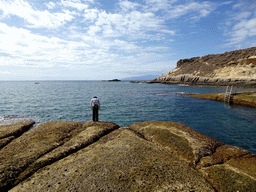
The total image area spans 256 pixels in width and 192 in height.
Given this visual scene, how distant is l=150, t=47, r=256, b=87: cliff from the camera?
Answer: 3432 inches

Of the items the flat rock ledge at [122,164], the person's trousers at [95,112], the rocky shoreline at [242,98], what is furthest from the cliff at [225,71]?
the person's trousers at [95,112]

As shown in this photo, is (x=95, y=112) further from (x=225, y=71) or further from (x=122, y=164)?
(x=225, y=71)

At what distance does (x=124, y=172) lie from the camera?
23.7 feet

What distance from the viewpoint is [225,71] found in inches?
3974

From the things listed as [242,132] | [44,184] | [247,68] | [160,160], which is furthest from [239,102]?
[247,68]

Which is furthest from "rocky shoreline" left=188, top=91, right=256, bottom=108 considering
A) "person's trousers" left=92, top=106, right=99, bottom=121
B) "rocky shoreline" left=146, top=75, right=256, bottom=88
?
"rocky shoreline" left=146, top=75, right=256, bottom=88

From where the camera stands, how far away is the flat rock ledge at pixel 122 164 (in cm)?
650

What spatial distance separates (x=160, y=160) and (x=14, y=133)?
14571mm

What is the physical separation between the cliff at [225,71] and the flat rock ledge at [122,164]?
89.4m

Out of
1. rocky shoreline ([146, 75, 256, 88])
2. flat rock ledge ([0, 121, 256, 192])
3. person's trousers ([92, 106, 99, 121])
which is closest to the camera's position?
flat rock ledge ([0, 121, 256, 192])

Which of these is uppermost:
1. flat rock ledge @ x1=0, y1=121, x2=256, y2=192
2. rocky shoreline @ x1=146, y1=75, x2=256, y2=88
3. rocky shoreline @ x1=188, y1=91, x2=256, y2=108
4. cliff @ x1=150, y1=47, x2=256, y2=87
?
cliff @ x1=150, y1=47, x2=256, y2=87

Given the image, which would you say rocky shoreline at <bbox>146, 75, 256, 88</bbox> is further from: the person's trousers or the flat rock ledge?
the person's trousers

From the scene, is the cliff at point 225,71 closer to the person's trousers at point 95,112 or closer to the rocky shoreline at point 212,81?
the rocky shoreline at point 212,81

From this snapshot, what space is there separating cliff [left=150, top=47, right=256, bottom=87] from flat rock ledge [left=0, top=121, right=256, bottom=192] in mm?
89443
